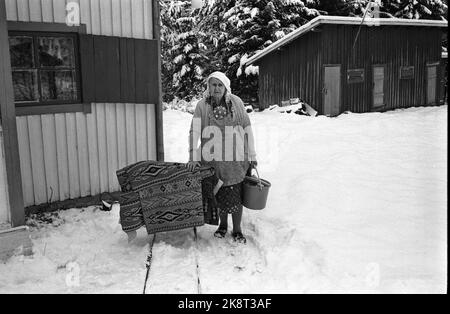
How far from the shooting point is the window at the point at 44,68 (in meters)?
5.69

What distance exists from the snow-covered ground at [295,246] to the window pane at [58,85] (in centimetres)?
160

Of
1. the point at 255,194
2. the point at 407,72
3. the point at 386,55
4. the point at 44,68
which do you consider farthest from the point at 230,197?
the point at 407,72

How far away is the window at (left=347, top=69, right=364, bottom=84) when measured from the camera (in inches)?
658

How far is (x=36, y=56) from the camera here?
5.80 m

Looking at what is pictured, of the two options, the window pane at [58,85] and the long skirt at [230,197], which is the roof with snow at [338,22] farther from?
the long skirt at [230,197]

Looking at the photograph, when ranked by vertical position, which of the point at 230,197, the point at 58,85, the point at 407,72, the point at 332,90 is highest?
the point at 407,72

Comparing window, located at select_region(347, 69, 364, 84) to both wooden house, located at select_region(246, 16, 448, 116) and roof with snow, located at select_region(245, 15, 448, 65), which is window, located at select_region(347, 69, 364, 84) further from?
roof with snow, located at select_region(245, 15, 448, 65)

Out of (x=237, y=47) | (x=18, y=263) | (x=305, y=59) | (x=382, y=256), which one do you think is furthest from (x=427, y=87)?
(x=18, y=263)

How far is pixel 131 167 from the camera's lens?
480 cm

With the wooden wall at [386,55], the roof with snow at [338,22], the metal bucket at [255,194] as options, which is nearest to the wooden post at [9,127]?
the metal bucket at [255,194]

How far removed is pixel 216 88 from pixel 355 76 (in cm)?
1340

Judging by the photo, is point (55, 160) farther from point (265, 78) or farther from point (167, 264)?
point (265, 78)

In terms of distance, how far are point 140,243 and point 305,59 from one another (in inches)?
509

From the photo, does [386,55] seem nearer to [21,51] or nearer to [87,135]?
[87,135]
